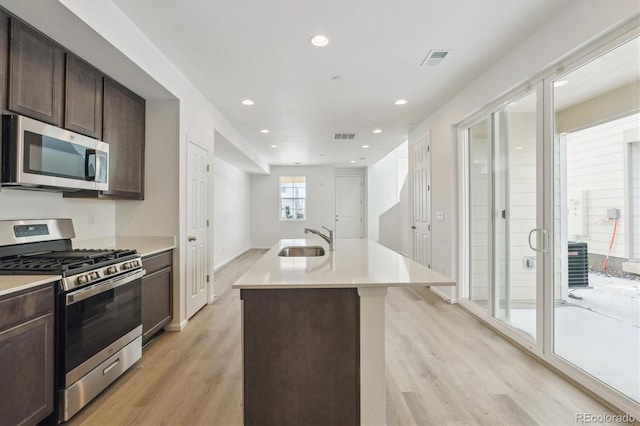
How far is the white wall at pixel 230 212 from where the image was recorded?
6.54 metres

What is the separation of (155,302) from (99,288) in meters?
0.92

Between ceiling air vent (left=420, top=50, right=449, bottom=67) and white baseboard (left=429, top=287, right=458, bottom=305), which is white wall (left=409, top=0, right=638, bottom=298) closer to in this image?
white baseboard (left=429, top=287, right=458, bottom=305)

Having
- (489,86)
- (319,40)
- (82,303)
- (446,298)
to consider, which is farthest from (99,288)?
(446,298)

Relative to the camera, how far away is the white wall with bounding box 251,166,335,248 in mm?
9625

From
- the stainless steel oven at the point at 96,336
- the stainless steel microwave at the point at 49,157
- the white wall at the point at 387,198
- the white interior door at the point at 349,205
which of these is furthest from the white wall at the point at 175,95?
the white wall at the point at 387,198

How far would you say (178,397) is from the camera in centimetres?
208

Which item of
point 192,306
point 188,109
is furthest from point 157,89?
point 192,306

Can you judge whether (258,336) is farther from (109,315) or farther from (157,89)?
(157,89)

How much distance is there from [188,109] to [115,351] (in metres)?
2.43

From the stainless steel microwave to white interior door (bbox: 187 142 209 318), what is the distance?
1.01m

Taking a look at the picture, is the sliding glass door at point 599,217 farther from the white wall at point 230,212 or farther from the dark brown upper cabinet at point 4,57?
the white wall at point 230,212

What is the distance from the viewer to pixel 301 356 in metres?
1.69

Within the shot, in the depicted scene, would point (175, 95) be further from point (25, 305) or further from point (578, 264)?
point (578, 264)

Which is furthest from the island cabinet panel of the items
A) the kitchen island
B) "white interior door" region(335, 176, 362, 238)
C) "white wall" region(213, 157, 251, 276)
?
"white interior door" region(335, 176, 362, 238)
